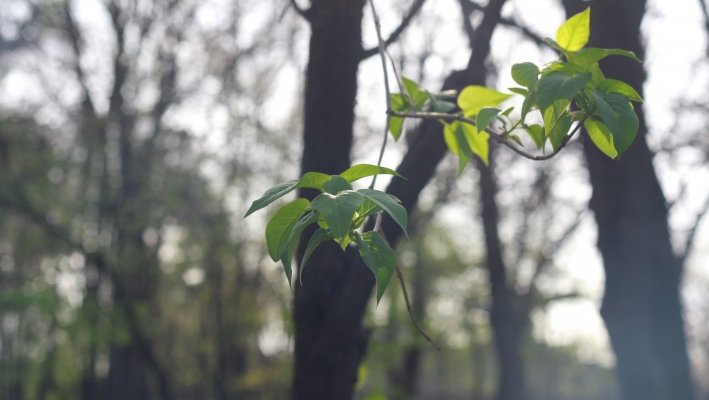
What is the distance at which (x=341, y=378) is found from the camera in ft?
13.3

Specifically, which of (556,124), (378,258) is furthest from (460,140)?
(378,258)

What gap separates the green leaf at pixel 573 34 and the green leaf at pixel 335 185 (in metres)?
0.76

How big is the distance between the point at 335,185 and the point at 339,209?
108 millimetres

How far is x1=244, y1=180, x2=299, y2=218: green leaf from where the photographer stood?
6.12 feet

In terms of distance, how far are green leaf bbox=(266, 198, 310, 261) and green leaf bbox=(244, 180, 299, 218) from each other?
0.03m

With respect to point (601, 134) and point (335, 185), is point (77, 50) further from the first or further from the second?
point (335, 185)

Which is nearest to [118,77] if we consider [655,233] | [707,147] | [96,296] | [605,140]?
[96,296]

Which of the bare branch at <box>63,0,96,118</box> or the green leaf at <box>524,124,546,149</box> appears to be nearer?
the green leaf at <box>524,124,546,149</box>

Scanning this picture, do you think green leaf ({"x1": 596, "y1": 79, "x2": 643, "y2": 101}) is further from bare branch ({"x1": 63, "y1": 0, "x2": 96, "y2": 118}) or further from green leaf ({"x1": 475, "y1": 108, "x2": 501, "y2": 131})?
bare branch ({"x1": 63, "y1": 0, "x2": 96, "y2": 118})

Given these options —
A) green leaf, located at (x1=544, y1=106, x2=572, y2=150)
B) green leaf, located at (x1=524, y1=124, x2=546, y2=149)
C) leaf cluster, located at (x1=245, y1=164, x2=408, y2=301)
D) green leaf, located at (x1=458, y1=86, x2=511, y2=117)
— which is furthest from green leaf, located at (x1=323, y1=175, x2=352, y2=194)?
green leaf, located at (x1=458, y1=86, x2=511, y2=117)

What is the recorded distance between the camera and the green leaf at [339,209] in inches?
67.9

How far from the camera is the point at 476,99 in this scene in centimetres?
275

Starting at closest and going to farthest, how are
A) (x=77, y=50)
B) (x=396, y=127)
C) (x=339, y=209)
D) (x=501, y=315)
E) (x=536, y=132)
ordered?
(x=339, y=209) < (x=536, y=132) < (x=396, y=127) < (x=501, y=315) < (x=77, y=50)

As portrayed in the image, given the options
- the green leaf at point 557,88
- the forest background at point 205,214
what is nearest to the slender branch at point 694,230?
the forest background at point 205,214
